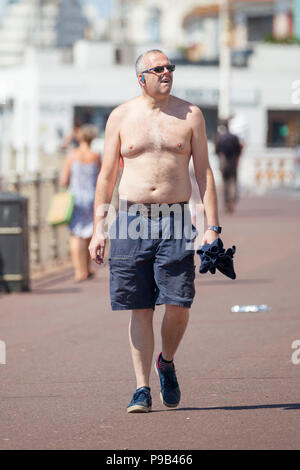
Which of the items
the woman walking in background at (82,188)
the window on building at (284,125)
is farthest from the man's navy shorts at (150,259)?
the window on building at (284,125)

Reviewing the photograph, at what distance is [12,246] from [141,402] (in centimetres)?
627

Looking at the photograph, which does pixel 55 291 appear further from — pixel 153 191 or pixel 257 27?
pixel 257 27

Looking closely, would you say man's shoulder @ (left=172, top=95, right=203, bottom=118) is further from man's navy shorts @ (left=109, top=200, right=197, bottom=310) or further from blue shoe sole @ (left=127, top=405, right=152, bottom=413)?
blue shoe sole @ (left=127, top=405, right=152, bottom=413)

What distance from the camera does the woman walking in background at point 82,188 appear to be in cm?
1380

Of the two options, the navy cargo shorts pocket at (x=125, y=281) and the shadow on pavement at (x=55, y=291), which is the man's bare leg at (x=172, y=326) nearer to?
the navy cargo shorts pocket at (x=125, y=281)

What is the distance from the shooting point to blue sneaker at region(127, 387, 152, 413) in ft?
21.3

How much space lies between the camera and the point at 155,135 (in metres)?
6.52

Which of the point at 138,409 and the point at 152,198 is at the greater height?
the point at 152,198

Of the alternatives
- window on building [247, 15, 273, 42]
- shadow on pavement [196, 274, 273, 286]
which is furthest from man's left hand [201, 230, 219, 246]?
window on building [247, 15, 273, 42]

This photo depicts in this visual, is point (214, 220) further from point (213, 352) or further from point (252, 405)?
point (213, 352)

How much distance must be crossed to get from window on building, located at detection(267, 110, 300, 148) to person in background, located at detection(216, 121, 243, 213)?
30.9 metres

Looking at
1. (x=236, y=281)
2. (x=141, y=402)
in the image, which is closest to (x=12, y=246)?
(x=236, y=281)

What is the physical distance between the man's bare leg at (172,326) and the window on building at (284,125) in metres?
50.0
